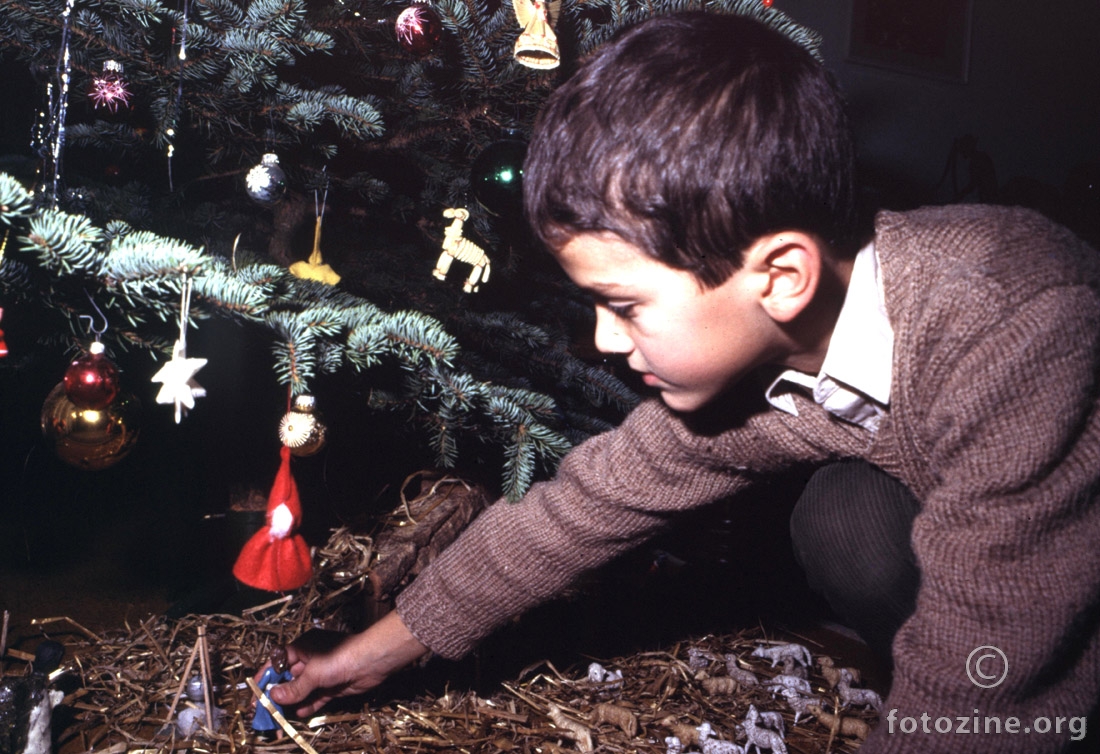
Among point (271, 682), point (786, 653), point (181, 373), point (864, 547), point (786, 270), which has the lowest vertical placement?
point (786, 653)

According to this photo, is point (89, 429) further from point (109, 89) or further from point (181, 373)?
point (109, 89)

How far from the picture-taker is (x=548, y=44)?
119cm

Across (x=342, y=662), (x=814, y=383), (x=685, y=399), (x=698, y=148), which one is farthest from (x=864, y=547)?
(x=342, y=662)

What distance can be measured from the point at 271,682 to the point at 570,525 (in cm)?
52

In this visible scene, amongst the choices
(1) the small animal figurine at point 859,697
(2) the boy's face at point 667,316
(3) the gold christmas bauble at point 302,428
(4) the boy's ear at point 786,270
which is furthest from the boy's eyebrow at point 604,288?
(1) the small animal figurine at point 859,697

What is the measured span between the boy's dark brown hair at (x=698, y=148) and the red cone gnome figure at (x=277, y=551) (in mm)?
504

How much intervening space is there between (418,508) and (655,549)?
0.71m

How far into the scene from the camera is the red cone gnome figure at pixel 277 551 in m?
1.00

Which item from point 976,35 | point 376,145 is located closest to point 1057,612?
point 376,145

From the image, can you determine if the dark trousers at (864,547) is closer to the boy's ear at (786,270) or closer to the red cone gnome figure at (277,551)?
the boy's ear at (786,270)

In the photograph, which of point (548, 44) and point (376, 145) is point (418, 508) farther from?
point (548, 44)

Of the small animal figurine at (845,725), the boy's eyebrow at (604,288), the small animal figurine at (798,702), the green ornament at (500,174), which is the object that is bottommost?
the small animal figurine at (798,702)

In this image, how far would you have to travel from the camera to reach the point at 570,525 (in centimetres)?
114

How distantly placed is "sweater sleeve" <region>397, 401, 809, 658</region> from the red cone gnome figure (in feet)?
0.74
